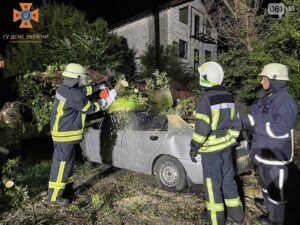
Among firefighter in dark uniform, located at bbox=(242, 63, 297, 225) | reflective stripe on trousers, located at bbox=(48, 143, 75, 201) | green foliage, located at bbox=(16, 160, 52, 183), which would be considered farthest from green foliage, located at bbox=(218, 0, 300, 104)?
green foliage, located at bbox=(16, 160, 52, 183)

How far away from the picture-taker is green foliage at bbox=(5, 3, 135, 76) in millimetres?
7047

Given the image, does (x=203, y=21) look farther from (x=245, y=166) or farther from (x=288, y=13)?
(x=245, y=166)

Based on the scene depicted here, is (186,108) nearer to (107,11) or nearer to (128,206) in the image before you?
(128,206)

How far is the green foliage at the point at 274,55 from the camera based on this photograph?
8.70 meters

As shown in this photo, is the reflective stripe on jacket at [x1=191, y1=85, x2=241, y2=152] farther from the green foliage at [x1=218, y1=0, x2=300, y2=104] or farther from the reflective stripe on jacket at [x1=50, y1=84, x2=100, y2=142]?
the green foliage at [x1=218, y1=0, x2=300, y2=104]

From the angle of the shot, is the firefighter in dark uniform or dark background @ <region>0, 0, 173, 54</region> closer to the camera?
the firefighter in dark uniform

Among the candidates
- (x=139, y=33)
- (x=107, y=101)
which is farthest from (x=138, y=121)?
(x=139, y=33)

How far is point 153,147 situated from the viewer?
5238 millimetres

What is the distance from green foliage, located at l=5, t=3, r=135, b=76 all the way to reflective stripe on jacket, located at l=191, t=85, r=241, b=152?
154 inches

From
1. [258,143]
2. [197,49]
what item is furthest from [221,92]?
[197,49]

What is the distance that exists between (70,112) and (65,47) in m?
3.61

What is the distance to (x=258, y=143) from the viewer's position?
12.2 feet

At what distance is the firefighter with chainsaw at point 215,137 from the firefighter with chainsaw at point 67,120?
1.82 metres

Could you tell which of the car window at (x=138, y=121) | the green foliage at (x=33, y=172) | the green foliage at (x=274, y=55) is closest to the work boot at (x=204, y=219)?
the car window at (x=138, y=121)
